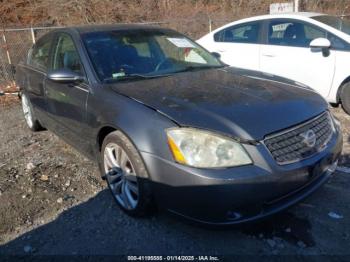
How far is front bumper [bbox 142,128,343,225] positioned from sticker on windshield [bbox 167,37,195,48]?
1950 mm

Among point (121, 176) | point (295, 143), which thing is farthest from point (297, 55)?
point (121, 176)

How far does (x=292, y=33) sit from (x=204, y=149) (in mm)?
4351

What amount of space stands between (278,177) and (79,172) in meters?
2.38

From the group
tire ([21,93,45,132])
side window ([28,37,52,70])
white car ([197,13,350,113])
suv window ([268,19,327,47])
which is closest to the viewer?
side window ([28,37,52,70])

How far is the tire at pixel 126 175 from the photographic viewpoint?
106 inches

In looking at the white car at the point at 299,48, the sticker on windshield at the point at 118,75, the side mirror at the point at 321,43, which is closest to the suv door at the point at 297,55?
the white car at the point at 299,48

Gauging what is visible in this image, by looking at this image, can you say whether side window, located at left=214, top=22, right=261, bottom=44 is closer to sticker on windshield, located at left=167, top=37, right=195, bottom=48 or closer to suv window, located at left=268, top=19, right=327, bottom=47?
suv window, located at left=268, top=19, right=327, bottom=47

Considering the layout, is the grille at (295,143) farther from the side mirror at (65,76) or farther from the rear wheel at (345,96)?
the rear wheel at (345,96)

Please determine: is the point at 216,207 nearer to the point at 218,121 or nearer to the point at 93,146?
the point at 218,121

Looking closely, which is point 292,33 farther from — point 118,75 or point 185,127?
point 185,127

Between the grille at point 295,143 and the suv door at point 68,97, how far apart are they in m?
1.75

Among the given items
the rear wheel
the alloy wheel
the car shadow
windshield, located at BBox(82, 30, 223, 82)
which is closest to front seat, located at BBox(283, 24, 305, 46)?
the rear wheel

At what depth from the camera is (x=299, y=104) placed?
284 centimetres

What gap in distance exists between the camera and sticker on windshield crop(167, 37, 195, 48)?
411cm
